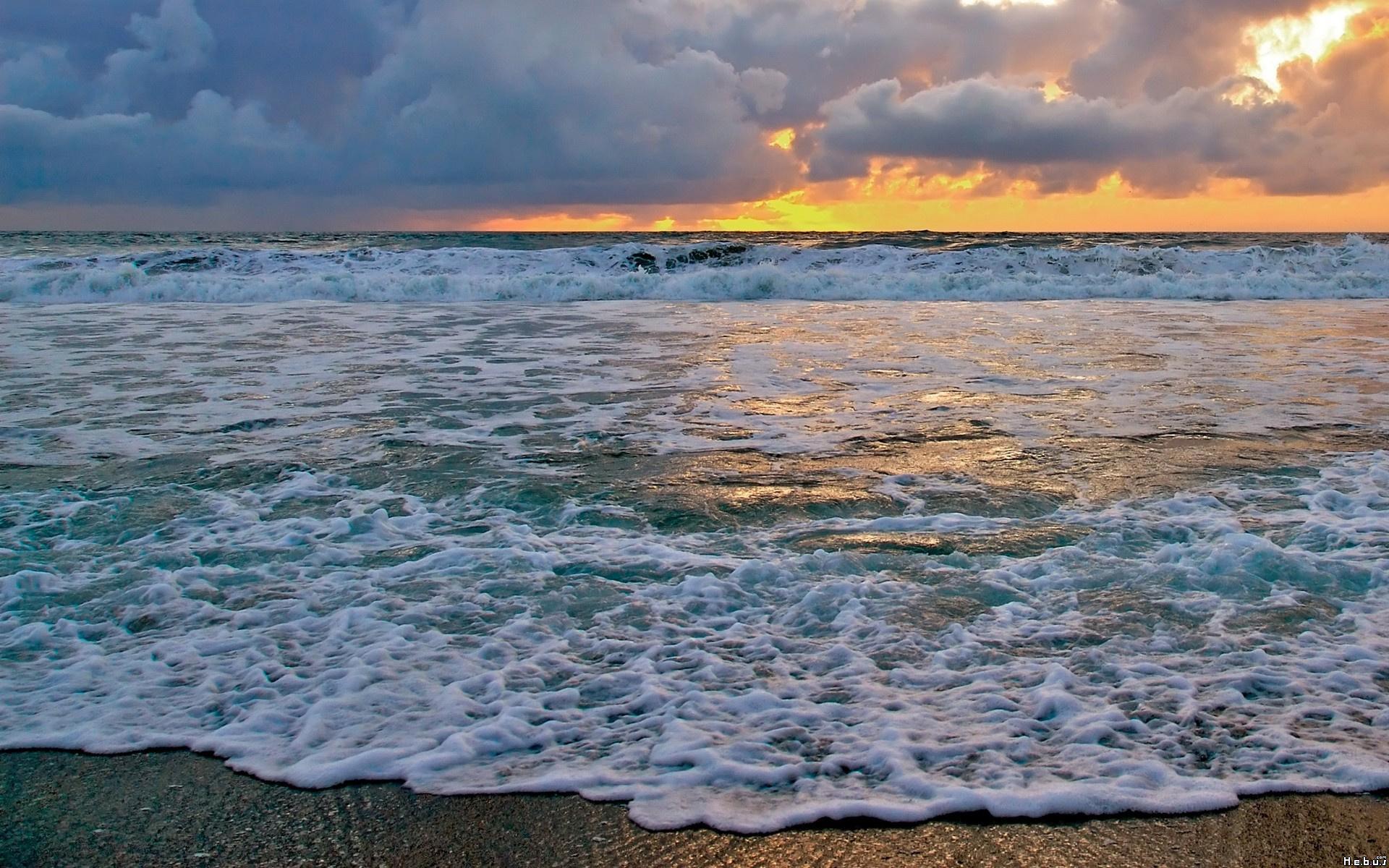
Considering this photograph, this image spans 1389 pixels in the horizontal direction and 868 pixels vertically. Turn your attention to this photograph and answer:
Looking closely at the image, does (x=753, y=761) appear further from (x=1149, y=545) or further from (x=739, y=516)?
(x=1149, y=545)

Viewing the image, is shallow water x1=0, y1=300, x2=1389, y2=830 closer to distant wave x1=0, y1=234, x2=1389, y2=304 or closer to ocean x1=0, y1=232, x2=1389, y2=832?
ocean x1=0, y1=232, x2=1389, y2=832

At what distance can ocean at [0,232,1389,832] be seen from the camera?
2744 mm

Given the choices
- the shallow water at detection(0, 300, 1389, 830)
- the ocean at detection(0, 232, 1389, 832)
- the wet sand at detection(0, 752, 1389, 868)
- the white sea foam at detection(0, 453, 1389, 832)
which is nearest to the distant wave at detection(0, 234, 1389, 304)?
the ocean at detection(0, 232, 1389, 832)

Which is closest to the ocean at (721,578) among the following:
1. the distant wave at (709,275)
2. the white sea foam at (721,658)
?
the white sea foam at (721,658)

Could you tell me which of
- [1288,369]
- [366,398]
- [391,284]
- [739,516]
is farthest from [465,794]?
[391,284]

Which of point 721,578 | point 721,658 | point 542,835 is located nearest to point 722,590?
point 721,578

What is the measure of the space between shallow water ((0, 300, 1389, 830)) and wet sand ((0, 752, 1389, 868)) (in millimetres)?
79

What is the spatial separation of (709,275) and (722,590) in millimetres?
19031

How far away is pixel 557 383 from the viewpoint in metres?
9.10

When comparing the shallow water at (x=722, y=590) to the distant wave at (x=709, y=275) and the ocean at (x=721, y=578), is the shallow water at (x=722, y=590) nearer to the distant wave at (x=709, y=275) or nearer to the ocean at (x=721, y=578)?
the ocean at (x=721, y=578)

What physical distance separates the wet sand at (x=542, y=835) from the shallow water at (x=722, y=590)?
3.1 inches

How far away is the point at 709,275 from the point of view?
22469mm

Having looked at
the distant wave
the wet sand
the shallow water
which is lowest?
the wet sand

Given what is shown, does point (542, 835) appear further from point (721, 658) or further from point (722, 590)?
point (722, 590)
